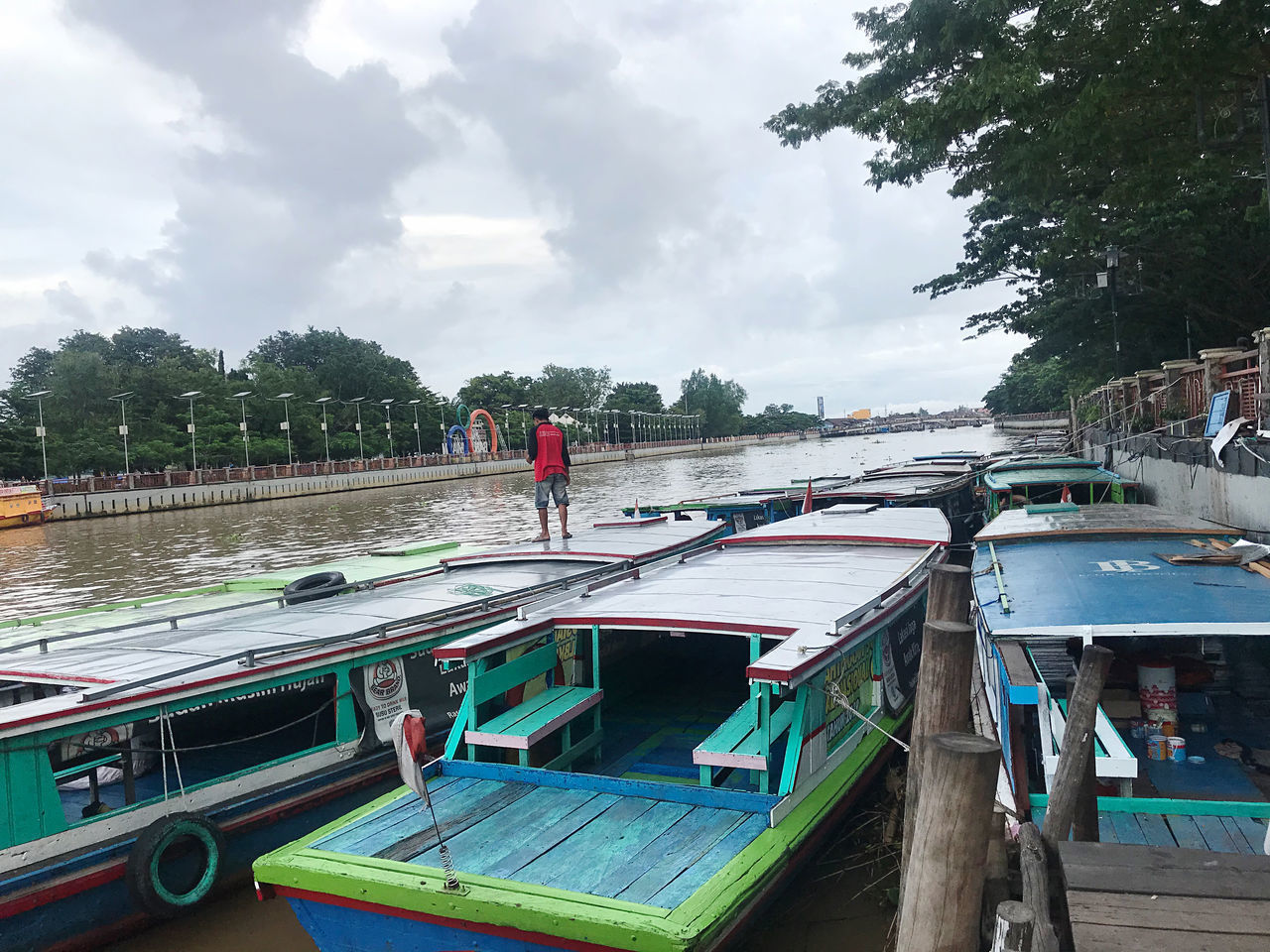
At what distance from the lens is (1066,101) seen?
508 inches

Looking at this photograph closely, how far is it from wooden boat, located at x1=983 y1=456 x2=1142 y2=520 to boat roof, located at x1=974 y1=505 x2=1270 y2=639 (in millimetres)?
4424

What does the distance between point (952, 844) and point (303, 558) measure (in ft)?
76.0

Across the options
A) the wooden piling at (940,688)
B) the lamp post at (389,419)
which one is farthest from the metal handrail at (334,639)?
the lamp post at (389,419)

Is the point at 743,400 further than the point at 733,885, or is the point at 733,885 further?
the point at 743,400

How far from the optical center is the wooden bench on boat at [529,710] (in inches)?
199

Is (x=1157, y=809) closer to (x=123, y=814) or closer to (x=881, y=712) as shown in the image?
(x=881, y=712)

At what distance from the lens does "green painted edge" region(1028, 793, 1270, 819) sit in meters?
4.17

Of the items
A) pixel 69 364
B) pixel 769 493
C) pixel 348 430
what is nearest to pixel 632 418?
pixel 348 430

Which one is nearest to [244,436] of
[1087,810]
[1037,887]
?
[1087,810]

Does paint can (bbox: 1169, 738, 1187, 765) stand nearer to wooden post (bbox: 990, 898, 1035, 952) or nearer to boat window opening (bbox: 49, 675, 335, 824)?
wooden post (bbox: 990, 898, 1035, 952)

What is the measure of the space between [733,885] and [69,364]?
74.3 m

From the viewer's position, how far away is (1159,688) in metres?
5.73

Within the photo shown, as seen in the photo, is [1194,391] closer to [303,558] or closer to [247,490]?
[303,558]

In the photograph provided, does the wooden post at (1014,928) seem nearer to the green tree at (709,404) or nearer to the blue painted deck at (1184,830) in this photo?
the blue painted deck at (1184,830)
